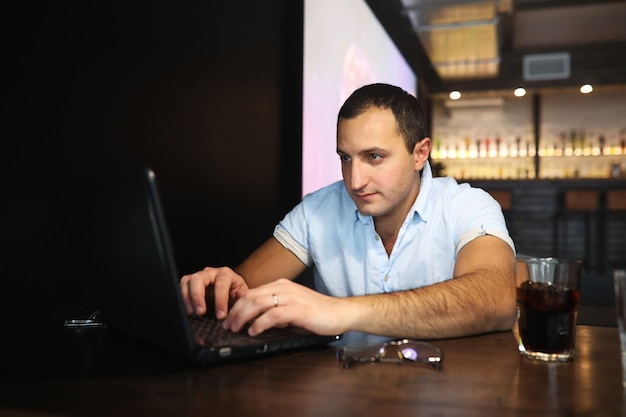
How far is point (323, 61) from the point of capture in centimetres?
299

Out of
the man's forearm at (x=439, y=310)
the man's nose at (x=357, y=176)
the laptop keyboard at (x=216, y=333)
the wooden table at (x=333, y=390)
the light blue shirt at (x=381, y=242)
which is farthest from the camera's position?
the light blue shirt at (x=381, y=242)

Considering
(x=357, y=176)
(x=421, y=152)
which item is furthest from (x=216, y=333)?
(x=421, y=152)

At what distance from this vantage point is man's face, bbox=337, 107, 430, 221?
1444mm

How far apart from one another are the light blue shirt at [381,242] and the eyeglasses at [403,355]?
2.34ft

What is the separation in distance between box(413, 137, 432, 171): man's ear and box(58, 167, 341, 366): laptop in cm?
77

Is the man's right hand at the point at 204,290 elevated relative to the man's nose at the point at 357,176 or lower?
lower

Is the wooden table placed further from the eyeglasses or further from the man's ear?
the man's ear

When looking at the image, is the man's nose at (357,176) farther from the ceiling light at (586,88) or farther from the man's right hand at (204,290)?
the ceiling light at (586,88)

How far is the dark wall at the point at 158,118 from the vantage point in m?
1.23

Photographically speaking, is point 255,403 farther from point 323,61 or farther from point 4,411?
point 323,61

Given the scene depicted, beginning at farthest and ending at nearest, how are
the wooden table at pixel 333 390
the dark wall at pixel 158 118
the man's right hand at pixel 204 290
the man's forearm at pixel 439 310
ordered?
1. the dark wall at pixel 158 118
2. the man's right hand at pixel 204 290
3. the man's forearm at pixel 439 310
4. the wooden table at pixel 333 390

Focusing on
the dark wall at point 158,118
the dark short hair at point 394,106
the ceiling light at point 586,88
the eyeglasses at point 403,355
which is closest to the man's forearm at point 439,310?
the eyeglasses at point 403,355

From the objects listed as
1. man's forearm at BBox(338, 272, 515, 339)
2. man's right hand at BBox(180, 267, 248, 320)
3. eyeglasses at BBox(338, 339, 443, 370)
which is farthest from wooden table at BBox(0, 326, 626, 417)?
man's right hand at BBox(180, 267, 248, 320)

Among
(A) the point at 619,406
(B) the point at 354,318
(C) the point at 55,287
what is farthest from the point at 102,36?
(A) the point at 619,406
